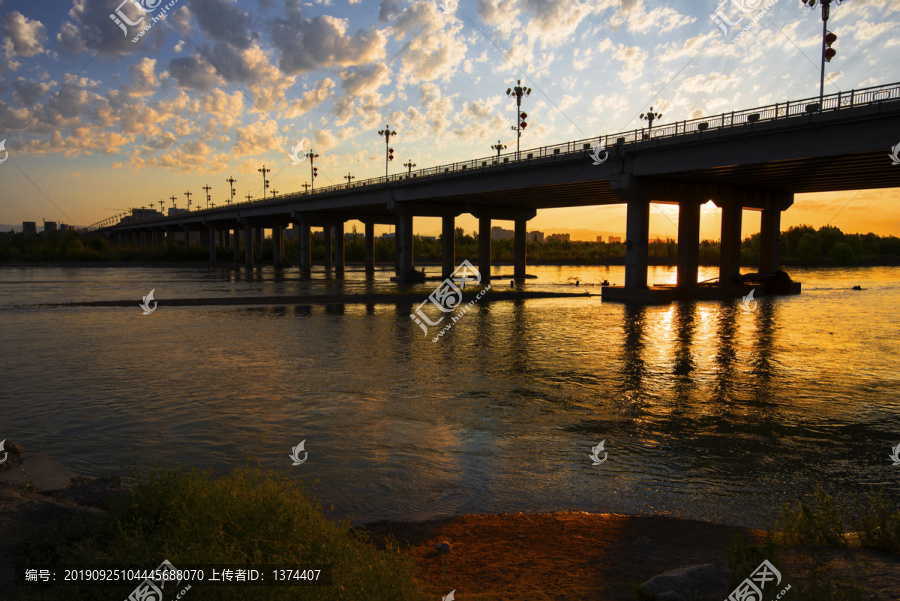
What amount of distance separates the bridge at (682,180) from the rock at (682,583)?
35.0 metres

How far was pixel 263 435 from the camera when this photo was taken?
1062cm

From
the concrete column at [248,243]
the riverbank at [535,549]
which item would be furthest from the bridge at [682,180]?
the concrete column at [248,243]

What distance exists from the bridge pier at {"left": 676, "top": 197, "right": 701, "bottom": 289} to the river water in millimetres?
26787

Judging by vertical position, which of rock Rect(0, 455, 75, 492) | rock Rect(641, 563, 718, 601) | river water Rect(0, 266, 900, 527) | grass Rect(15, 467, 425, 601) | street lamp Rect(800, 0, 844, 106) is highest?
street lamp Rect(800, 0, 844, 106)

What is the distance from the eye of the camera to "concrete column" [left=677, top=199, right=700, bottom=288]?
51500 mm

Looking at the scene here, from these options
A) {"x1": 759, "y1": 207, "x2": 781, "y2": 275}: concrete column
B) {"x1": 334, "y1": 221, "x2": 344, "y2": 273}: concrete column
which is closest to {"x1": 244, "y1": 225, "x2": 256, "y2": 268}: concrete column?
{"x1": 334, "y1": 221, "x2": 344, "y2": 273}: concrete column

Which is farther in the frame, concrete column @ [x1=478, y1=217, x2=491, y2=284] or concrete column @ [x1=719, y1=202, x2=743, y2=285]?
concrete column @ [x1=478, y1=217, x2=491, y2=284]

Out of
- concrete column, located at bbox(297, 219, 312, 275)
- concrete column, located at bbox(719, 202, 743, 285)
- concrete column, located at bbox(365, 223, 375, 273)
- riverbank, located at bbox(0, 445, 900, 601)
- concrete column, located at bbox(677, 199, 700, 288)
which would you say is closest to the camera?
riverbank, located at bbox(0, 445, 900, 601)

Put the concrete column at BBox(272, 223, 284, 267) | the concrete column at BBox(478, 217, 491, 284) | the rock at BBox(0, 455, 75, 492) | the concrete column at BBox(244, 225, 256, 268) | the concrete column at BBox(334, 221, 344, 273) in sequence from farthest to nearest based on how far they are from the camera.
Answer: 1. the concrete column at BBox(244, 225, 256, 268)
2. the concrete column at BBox(272, 223, 284, 267)
3. the concrete column at BBox(334, 221, 344, 273)
4. the concrete column at BBox(478, 217, 491, 284)
5. the rock at BBox(0, 455, 75, 492)

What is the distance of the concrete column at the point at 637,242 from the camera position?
1842 inches

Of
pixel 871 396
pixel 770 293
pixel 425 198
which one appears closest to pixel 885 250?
pixel 770 293

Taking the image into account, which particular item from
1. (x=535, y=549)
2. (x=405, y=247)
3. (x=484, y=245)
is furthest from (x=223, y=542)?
(x=484, y=245)

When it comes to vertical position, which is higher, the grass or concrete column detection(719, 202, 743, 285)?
concrete column detection(719, 202, 743, 285)

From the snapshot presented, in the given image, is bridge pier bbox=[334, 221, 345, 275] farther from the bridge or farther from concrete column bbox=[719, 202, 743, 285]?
concrete column bbox=[719, 202, 743, 285]
